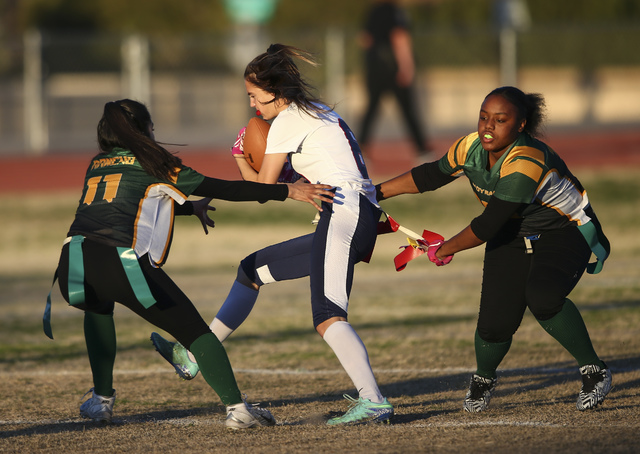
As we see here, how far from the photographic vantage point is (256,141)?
5797mm

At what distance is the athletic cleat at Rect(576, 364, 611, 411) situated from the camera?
5.46 meters

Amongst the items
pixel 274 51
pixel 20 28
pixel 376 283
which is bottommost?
pixel 376 283

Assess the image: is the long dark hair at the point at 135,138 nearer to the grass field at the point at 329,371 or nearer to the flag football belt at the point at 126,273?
the flag football belt at the point at 126,273

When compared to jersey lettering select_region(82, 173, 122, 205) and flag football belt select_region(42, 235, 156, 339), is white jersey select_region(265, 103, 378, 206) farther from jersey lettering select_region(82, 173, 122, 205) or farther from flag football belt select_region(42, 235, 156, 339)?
flag football belt select_region(42, 235, 156, 339)

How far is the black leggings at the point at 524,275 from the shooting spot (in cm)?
545

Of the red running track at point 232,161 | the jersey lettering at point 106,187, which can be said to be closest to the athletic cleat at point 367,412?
the jersey lettering at point 106,187

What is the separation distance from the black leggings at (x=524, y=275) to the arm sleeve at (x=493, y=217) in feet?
1.13

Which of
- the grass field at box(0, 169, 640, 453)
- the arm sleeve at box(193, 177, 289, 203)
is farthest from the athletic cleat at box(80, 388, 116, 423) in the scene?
the arm sleeve at box(193, 177, 289, 203)

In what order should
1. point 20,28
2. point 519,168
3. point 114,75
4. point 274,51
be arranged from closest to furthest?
point 519,168
point 274,51
point 114,75
point 20,28

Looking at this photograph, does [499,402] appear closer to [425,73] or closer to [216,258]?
[216,258]

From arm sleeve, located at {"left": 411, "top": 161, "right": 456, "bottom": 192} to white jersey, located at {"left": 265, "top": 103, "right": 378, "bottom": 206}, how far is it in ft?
1.71

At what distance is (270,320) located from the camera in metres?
9.32

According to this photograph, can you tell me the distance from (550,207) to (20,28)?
3775 cm

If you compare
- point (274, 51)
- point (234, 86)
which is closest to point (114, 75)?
point (234, 86)
